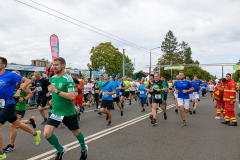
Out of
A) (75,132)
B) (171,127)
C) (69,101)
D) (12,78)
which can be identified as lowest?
(171,127)

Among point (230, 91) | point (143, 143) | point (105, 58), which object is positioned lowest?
point (143, 143)

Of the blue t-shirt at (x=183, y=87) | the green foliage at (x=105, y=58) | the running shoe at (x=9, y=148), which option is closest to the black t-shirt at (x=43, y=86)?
the running shoe at (x=9, y=148)

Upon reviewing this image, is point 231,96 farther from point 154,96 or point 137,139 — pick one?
point 137,139

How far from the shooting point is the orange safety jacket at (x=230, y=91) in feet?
24.3

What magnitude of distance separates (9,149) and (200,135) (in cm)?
516

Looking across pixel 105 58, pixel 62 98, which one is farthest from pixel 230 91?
pixel 105 58

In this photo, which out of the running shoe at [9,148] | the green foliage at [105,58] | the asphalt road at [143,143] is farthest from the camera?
the green foliage at [105,58]

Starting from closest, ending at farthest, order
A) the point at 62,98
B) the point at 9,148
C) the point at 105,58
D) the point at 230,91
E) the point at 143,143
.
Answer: the point at 62,98
the point at 9,148
the point at 143,143
the point at 230,91
the point at 105,58

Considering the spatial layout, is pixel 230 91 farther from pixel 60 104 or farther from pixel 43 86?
pixel 43 86

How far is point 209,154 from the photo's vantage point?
4.21 metres

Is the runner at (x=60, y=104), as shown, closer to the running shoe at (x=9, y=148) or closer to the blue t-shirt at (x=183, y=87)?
the running shoe at (x=9, y=148)

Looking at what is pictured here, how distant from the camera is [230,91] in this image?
748 centimetres

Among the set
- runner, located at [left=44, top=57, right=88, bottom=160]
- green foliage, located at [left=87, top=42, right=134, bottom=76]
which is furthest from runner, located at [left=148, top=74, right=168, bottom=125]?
green foliage, located at [left=87, top=42, right=134, bottom=76]

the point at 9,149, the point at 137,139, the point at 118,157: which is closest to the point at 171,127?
the point at 137,139
